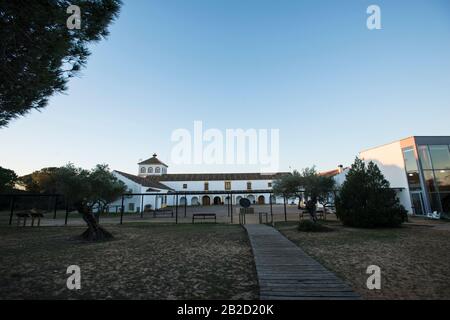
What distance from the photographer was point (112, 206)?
32906 millimetres

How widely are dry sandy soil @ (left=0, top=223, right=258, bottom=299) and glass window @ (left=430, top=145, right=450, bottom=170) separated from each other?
74.8ft

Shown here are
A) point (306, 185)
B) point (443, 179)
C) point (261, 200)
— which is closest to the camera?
point (306, 185)

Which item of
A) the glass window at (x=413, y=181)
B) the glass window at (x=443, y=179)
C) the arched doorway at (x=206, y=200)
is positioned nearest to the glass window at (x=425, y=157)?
the glass window at (x=443, y=179)

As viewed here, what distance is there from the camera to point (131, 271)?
19.6ft

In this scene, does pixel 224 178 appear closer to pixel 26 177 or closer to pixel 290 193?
pixel 290 193

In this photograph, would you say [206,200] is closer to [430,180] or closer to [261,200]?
[261,200]

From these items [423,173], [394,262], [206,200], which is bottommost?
[394,262]

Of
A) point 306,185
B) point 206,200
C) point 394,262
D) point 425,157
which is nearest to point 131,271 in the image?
point 394,262

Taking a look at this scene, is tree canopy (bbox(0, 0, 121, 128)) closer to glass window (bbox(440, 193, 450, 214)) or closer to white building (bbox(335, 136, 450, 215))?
white building (bbox(335, 136, 450, 215))

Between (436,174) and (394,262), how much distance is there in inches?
806

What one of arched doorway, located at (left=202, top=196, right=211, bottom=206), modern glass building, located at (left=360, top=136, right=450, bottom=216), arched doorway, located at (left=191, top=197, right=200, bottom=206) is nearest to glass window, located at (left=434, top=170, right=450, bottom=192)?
modern glass building, located at (left=360, top=136, right=450, bottom=216)

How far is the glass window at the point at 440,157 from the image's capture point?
20.6 m

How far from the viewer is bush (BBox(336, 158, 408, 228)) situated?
14.2 metres

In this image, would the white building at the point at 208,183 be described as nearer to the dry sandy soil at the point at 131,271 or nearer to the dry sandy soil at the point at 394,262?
the dry sandy soil at the point at 394,262
